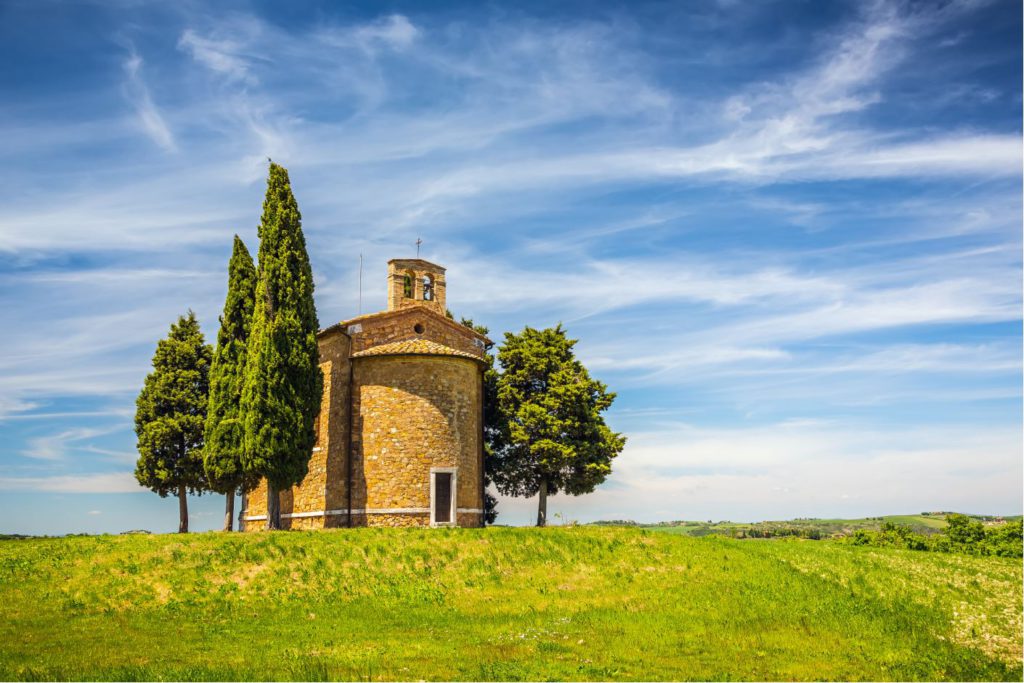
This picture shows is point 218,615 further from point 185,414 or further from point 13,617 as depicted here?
point 185,414

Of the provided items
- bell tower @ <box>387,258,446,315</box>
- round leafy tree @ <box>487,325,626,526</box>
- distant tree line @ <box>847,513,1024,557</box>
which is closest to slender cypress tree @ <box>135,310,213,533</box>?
bell tower @ <box>387,258,446,315</box>

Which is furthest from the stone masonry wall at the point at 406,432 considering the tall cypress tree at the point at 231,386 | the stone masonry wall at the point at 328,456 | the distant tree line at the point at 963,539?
the distant tree line at the point at 963,539

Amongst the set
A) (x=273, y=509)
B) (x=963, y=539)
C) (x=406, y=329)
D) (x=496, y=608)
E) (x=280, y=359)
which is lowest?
(x=963, y=539)

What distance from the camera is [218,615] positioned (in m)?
22.5

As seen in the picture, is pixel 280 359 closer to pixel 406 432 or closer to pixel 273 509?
pixel 273 509

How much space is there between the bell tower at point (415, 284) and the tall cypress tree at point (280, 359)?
6312 mm

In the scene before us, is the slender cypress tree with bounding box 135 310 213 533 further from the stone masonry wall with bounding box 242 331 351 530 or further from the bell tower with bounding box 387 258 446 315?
the bell tower with bounding box 387 258 446 315

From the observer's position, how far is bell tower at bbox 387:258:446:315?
40062 mm

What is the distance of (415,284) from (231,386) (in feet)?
37.0

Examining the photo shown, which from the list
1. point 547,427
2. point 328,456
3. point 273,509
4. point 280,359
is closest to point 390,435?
point 328,456

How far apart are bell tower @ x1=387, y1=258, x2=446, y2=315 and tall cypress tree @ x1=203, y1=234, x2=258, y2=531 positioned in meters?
7.00

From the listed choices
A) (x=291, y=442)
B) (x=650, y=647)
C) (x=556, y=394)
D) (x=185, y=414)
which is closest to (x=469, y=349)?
(x=556, y=394)

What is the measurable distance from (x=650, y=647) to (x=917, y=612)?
931 cm

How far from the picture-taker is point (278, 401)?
31.5 m
